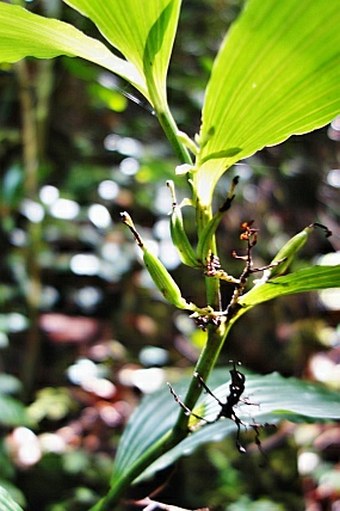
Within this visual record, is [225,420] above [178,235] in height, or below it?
below

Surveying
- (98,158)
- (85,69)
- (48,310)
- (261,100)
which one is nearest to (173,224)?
(261,100)

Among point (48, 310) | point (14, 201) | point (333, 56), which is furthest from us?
point (48, 310)

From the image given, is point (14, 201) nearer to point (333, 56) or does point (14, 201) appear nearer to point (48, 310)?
point (48, 310)

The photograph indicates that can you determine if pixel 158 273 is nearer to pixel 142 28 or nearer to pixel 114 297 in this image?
pixel 142 28

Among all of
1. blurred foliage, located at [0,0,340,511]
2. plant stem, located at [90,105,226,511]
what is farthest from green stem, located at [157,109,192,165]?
blurred foliage, located at [0,0,340,511]

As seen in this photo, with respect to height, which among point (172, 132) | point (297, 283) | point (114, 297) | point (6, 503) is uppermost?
point (114, 297)

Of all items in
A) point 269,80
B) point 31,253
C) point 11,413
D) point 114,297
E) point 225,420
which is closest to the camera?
point 269,80

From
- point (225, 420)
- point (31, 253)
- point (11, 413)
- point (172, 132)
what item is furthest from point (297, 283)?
point (31, 253)
